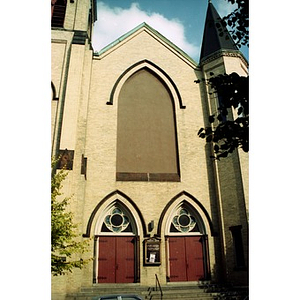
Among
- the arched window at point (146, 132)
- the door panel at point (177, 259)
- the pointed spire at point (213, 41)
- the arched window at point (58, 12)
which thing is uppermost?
the arched window at point (58, 12)

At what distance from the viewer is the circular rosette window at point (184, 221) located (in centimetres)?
1137

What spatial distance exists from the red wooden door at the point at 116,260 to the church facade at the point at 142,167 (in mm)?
34

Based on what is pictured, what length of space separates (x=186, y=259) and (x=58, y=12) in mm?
12110

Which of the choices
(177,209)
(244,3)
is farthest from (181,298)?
(244,3)

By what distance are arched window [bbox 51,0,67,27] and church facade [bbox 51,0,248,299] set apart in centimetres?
7

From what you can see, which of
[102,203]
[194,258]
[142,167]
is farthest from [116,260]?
[142,167]

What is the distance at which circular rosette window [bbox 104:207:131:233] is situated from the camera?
11.0m

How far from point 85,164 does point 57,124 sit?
174 centimetres

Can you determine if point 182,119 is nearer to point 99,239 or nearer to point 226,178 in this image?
point 226,178

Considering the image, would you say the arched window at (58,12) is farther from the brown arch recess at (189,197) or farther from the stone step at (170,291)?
the stone step at (170,291)

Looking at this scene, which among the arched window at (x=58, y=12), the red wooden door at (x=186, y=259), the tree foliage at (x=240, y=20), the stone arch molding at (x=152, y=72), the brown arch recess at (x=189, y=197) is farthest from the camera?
the arched window at (x=58, y=12)

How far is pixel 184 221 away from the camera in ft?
37.7

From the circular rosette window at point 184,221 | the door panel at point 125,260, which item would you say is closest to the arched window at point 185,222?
the circular rosette window at point 184,221

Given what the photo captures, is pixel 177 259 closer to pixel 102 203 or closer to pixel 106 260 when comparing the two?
pixel 106 260
